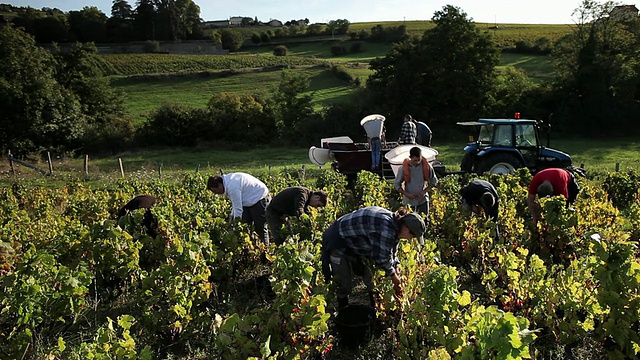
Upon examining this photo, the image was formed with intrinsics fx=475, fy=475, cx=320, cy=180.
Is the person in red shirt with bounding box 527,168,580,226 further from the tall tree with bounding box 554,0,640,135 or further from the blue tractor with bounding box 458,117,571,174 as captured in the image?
the tall tree with bounding box 554,0,640,135

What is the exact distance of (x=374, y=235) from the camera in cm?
440

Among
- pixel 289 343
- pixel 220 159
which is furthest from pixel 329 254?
pixel 220 159

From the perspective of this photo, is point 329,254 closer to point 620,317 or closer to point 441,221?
point 620,317

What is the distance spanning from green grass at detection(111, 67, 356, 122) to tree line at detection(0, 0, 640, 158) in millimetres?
5687

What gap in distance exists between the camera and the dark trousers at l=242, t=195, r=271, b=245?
21.4ft

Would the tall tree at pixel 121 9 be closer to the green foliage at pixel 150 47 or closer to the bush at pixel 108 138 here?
the green foliage at pixel 150 47

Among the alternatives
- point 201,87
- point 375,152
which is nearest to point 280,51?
point 201,87

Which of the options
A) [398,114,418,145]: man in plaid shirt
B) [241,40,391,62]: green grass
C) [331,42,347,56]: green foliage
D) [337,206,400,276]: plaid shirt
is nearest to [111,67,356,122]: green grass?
[241,40,391,62]: green grass

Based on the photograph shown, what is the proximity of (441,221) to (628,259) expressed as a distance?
335 centimetres


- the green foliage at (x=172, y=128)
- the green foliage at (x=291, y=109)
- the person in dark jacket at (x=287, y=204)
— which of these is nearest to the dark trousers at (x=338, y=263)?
the person in dark jacket at (x=287, y=204)

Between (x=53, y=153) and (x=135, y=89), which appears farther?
(x=135, y=89)

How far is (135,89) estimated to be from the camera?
1635 inches

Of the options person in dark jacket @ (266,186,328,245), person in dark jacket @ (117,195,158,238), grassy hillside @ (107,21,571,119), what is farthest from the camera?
grassy hillside @ (107,21,571,119)

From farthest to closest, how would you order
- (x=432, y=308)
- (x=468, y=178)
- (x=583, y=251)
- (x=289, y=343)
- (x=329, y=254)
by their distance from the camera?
(x=468, y=178) → (x=583, y=251) → (x=329, y=254) → (x=289, y=343) → (x=432, y=308)
